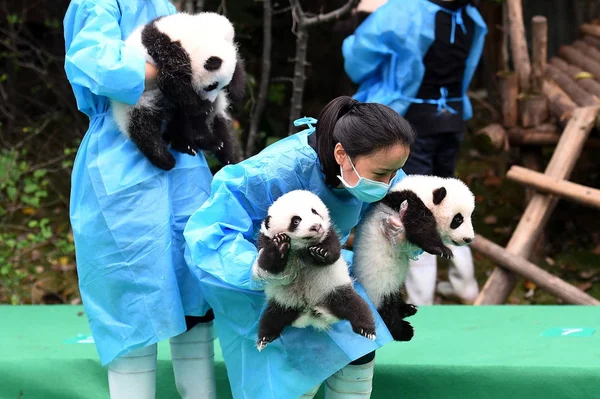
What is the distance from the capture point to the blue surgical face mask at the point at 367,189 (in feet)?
7.39

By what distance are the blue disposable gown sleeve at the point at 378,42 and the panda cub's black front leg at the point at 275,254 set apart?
240 centimetres

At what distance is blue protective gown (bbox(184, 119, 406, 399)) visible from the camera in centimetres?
231

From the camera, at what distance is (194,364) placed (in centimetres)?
264

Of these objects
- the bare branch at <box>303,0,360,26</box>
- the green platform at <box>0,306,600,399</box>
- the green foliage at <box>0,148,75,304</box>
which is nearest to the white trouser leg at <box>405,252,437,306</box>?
the green platform at <box>0,306,600,399</box>

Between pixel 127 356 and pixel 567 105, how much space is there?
12.1ft

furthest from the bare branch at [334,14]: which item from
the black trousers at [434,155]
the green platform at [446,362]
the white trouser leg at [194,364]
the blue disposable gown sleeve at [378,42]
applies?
the white trouser leg at [194,364]

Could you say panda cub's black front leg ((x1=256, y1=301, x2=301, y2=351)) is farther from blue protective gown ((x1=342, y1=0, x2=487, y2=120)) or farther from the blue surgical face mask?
blue protective gown ((x1=342, y1=0, x2=487, y2=120))

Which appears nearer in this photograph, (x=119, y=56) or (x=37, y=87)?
(x=119, y=56)

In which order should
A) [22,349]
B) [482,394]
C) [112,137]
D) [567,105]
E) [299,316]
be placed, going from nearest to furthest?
1. [299,316]
2. [112,137]
3. [482,394]
4. [22,349]
5. [567,105]

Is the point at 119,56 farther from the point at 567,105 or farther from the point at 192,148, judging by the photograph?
the point at 567,105

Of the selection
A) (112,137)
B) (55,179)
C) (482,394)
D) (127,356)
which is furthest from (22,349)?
(55,179)

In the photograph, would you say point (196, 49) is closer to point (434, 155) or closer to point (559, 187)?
point (434, 155)

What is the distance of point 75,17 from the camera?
254 centimetres

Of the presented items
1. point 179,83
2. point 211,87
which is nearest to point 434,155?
point 211,87
